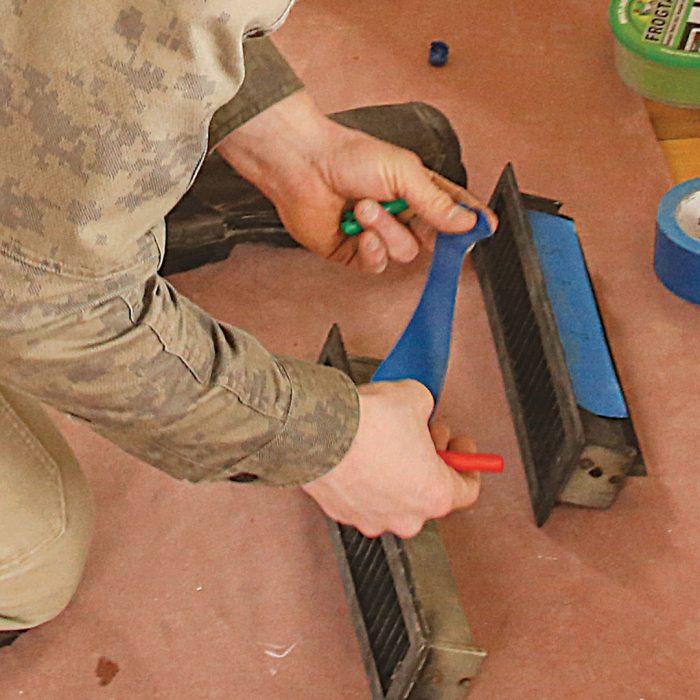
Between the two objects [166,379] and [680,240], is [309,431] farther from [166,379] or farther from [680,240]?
[680,240]

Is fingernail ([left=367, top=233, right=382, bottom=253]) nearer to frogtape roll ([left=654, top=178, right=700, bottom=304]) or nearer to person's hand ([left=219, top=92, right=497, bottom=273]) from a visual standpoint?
person's hand ([left=219, top=92, right=497, bottom=273])

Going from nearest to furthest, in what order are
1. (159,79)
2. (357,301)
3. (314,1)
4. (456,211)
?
(159,79) → (456,211) → (357,301) → (314,1)

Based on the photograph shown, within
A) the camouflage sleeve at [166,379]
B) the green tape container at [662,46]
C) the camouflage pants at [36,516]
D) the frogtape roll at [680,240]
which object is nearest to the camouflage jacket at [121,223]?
the camouflage sleeve at [166,379]

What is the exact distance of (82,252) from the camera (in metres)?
0.53

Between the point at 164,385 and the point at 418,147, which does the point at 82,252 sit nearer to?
the point at 164,385

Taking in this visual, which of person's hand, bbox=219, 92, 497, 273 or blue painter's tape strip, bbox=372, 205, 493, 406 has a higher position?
person's hand, bbox=219, 92, 497, 273

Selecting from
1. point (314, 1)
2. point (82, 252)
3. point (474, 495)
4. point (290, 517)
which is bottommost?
point (290, 517)

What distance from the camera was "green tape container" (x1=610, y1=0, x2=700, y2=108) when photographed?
127cm

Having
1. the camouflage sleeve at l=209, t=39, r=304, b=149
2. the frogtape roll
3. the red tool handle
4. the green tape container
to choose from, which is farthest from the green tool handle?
the green tape container

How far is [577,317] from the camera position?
3.25ft

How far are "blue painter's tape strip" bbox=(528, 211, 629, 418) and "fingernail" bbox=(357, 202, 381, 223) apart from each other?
0.68ft

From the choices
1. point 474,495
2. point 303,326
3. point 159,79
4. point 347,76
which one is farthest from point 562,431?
point 347,76

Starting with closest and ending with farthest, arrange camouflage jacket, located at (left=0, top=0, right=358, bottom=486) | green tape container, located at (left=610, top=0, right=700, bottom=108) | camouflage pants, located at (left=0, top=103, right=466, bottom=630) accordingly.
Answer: camouflage jacket, located at (left=0, top=0, right=358, bottom=486) → camouflage pants, located at (left=0, top=103, right=466, bottom=630) → green tape container, located at (left=610, top=0, right=700, bottom=108)

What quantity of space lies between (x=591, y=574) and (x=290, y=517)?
301 millimetres
